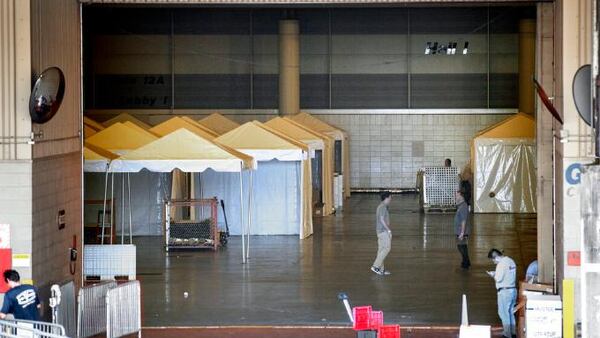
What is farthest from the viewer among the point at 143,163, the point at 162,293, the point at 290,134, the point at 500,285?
the point at 290,134

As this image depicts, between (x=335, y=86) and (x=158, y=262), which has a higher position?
(x=335, y=86)

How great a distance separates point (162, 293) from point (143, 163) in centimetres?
448

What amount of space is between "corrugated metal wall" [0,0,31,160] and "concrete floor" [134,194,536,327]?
4.15 metres

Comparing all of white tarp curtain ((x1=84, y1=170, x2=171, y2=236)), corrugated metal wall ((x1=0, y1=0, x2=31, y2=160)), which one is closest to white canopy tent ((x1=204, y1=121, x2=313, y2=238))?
white tarp curtain ((x1=84, y1=170, x2=171, y2=236))

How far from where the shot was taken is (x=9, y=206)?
15.7 meters

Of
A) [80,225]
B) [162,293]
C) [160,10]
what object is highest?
[160,10]

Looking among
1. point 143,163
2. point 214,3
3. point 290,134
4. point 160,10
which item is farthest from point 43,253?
point 160,10

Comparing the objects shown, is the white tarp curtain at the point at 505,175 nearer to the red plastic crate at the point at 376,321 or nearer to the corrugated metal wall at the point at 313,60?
the corrugated metal wall at the point at 313,60

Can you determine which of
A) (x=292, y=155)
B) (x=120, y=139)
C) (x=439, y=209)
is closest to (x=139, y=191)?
(x=120, y=139)

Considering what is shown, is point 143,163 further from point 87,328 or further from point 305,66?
point 305,66

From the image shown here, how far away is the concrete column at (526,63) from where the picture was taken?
39.9 metres

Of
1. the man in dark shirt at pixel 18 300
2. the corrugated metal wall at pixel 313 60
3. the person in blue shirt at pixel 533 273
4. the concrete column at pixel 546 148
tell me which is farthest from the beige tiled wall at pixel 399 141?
the man in dark shirt at pixel 18 300

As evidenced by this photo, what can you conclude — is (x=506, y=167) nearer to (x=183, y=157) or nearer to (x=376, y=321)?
(x=183, y=157)

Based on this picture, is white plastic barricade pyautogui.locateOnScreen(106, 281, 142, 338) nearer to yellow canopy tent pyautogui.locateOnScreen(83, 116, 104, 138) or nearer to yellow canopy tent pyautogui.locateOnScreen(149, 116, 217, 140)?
yellow canopy tent pyautogui.locateOnScreen(83, 116, 104, 138)
